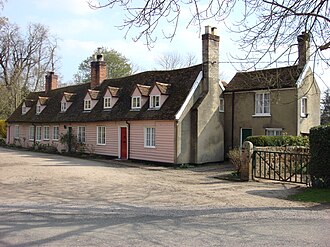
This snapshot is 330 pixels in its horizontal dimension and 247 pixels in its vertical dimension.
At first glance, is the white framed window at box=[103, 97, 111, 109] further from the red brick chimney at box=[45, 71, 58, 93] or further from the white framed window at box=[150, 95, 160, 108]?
the red brick chimney at box=[45, 71, 58, 93]

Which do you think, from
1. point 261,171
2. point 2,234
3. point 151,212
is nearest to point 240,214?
point 151,212

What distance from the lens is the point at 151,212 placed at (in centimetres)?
948

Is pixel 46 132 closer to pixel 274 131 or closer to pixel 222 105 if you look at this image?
pixel 222 105

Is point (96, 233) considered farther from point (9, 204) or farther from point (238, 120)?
point (238, 120)

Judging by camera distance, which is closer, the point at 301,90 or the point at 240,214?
the point at 240,214

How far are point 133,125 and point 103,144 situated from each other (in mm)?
4074

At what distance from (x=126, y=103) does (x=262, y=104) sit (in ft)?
33.4

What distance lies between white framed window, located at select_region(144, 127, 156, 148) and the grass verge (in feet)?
41.1

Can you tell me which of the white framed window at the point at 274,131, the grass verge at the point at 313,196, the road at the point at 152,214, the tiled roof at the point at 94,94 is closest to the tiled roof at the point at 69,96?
the tiled roof at the point at 94,94

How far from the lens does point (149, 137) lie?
82.0ft

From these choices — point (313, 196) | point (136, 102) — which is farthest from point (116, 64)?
point (313, 196)

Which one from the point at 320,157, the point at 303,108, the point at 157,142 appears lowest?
the point at 320,157

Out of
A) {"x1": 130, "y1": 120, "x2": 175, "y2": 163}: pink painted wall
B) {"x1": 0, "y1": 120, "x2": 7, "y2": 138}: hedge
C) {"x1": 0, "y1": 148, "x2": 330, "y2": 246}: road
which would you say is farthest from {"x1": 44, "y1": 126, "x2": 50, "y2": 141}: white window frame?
{"x1": 0, "y1": 148, "x2": 330, "y2": 246}: road

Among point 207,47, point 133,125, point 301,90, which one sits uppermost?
point 207,47
